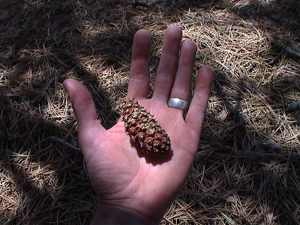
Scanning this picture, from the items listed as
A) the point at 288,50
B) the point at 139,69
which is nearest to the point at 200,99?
the point at 139,69

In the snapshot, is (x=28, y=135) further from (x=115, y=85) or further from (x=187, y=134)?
(x=187, y=134)

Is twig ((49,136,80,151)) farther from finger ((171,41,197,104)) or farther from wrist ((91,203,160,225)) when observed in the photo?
finger ((171,41,197,104))

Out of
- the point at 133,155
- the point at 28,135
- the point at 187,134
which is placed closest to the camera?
the point at 133,155

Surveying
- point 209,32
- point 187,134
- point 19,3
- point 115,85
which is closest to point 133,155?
point 187,134

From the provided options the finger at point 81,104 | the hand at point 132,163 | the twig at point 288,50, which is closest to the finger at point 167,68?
the hand at point 132,163

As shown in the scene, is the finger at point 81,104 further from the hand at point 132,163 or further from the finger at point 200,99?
Answer: the finger at point 200,99

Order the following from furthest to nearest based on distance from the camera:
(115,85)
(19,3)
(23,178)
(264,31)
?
(19,3)
(264,31)
(115,85)
(23,178)

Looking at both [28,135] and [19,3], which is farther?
[19,3]
